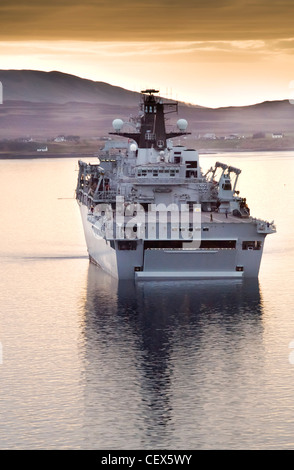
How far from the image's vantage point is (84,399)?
43.2 m

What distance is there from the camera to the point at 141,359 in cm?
4891

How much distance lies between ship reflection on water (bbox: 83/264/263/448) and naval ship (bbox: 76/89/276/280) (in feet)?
4.08

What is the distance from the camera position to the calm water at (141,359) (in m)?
Answer: 39.9

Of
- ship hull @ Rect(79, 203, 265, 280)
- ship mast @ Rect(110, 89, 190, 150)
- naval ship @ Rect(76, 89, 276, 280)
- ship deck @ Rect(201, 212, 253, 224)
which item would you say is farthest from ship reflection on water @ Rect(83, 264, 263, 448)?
ship mast @ Rect(110, 89, 190, 150)

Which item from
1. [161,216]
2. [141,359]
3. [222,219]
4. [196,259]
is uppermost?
[161,216]

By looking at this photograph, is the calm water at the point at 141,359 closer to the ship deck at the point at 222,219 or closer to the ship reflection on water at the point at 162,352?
the ship reflection on water at the point at 162,352

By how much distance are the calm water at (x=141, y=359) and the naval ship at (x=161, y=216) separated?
1264 mm

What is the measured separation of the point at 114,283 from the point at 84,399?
21.9m

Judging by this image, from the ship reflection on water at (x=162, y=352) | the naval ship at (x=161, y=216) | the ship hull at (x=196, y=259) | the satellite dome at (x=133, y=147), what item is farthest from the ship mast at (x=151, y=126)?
the ship hull at (x=196, y=259)

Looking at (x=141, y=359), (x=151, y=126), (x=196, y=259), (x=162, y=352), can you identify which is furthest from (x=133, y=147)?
(x=141, y=359)

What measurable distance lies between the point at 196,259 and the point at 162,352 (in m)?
12.4

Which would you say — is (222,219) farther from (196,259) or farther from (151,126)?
(151,126)

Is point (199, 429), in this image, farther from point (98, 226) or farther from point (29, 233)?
point (29, 233)
